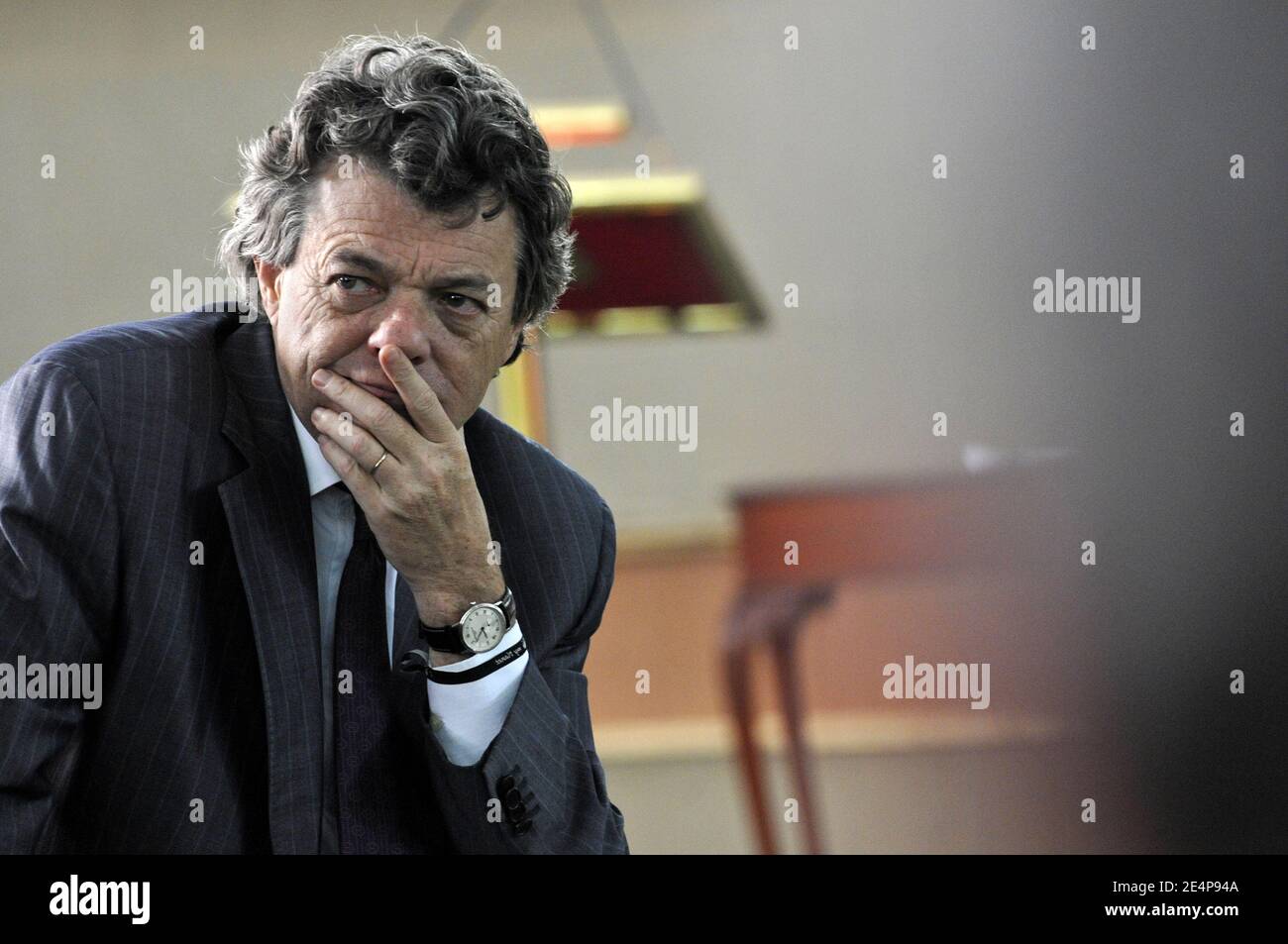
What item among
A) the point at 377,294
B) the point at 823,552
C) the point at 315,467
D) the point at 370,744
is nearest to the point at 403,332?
the point at 377,294

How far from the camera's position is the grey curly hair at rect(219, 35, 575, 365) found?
1156 millimetres

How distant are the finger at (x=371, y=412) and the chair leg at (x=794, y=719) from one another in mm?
2114

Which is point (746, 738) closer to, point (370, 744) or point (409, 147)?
point (370, 744)

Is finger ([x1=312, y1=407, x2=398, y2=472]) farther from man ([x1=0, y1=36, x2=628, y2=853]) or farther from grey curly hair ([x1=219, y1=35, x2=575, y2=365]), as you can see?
grey curly hair ([x1=219, y1=35, x2=575, y2=365])

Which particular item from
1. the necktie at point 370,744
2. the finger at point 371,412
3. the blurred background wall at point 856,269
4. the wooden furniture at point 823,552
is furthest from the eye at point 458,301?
the blurred background wall at point 856,269

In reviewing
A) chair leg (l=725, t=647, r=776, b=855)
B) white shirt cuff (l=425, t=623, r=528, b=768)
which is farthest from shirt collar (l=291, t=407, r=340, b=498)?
chair leg (l=725, t=647, r=776, b=855)

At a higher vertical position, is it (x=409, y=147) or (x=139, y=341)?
(x=409, y=147)

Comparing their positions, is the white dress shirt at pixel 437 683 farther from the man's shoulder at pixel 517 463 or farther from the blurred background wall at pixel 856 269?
the blurred background wall at pixel 856 269

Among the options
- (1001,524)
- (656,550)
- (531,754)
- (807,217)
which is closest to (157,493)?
(531,754)

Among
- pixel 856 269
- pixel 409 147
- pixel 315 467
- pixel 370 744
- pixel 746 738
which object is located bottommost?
pixel 746 738

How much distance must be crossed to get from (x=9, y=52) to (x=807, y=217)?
2.01 meters

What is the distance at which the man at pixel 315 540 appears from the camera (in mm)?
1021

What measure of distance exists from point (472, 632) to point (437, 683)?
0.18 ft

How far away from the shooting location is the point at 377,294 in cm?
115
